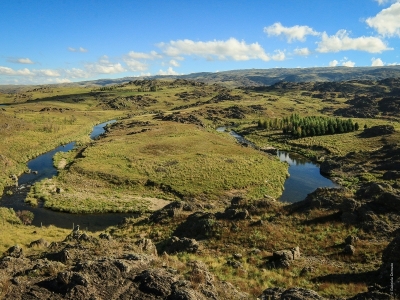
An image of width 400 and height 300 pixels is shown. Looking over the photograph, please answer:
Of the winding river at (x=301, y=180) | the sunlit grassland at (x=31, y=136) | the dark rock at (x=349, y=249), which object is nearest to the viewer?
the dark rock at (x=349, y=249)

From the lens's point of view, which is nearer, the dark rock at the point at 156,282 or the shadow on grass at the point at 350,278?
the dark rock at the point at 156,282

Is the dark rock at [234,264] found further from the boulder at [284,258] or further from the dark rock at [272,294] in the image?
the dark rock at [272,294]

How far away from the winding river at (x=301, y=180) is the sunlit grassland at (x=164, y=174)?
2.09 meters

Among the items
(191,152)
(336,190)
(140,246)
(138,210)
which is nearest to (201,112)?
(191,152)

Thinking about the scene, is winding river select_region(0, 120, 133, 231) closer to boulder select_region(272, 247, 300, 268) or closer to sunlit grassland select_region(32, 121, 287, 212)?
sunlit grassland select_region(32, 121, 287, 212)

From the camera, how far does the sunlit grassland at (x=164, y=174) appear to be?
56.9 meters

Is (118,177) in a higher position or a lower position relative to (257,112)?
lower

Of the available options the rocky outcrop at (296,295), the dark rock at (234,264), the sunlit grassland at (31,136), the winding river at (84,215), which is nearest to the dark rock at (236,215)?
the dark rock at (234,264)

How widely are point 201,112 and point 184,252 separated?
6352 inches

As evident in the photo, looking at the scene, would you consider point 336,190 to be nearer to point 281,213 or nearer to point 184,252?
point 281,213

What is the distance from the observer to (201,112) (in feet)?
607

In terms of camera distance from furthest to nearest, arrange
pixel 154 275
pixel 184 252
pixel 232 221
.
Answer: pixel 232 221, pixel 184 252, pixel 154 275

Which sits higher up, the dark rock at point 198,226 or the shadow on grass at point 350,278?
the shadow on grass at point 350,278

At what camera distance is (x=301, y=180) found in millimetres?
71000
